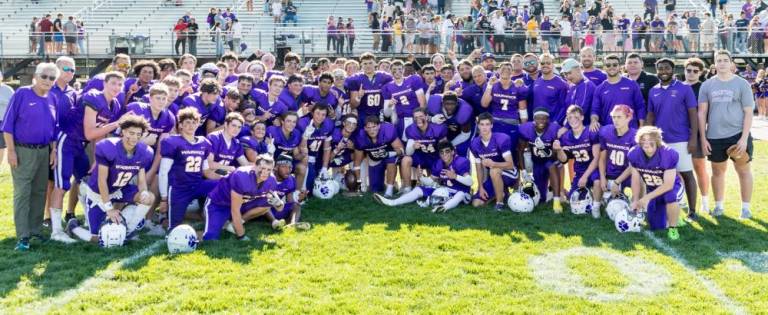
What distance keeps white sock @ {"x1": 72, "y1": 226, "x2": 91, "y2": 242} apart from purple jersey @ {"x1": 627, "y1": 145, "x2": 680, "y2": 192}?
18.1 feet

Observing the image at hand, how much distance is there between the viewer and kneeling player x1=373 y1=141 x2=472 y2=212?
8.88 metres

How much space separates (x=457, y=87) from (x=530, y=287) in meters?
4.38

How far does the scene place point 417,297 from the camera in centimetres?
552

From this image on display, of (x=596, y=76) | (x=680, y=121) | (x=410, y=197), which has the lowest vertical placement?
(x=410, y=197)

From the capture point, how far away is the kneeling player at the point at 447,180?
350 inches

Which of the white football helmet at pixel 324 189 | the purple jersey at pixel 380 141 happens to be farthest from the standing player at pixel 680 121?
the white football helmet at pixel 324 189

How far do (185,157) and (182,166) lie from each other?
0.11 metres

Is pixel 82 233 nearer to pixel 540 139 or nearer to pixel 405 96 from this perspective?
pixel 405 96

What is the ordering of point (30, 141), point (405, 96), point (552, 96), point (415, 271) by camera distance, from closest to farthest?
point (415, 271) → point (30, 141) → point (552, 96) → point (405, 96)

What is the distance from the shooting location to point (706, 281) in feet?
19.3

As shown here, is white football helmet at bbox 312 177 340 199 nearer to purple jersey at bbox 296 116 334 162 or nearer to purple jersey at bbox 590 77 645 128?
purple jersey at bbox 296 116 334 162

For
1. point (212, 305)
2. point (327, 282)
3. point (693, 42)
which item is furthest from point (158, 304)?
point (693, 42)

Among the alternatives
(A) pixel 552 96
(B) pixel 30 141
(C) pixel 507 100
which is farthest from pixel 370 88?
(B) pixel 30 141

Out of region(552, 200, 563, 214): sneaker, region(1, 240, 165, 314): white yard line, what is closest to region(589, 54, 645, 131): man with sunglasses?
region(552, 200, 563, 214): sneaker
